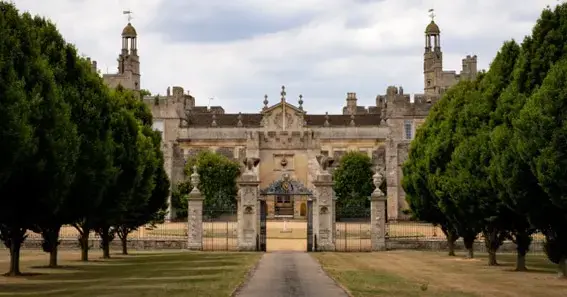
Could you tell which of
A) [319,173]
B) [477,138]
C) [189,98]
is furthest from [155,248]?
[189,98]

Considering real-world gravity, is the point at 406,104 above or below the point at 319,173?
above

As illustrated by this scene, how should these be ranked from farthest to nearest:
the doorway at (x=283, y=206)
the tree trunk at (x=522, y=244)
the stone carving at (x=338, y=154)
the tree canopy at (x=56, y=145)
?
the stone carving at (x=338, y=154) < the doorway at (x=283, y=206) < the tree trunk at (x=522, y=244) < the tree canopy at (x=56, y=145)

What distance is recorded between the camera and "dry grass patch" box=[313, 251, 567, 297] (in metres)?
21.7

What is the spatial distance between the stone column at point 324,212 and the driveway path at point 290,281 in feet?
24.4

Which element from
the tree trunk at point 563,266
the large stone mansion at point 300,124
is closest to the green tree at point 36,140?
the tree trunk at point 563,266

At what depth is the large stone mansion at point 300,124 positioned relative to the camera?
82812 millimetres

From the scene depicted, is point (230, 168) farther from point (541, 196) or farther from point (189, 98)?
point (541, 196)

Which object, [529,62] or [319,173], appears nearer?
[529,62]

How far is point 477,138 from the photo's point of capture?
3070 cm

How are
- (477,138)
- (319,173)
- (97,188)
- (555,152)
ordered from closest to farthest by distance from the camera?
(555,152)
(97,188)
(477,138)
(319,173)

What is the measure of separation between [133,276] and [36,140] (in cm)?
596

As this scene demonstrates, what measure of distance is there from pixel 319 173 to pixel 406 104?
4708cm

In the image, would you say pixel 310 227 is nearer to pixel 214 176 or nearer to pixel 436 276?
pixel 436 276

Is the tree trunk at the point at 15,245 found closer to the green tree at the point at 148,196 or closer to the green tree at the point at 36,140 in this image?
the green tree at the point at 36,140
